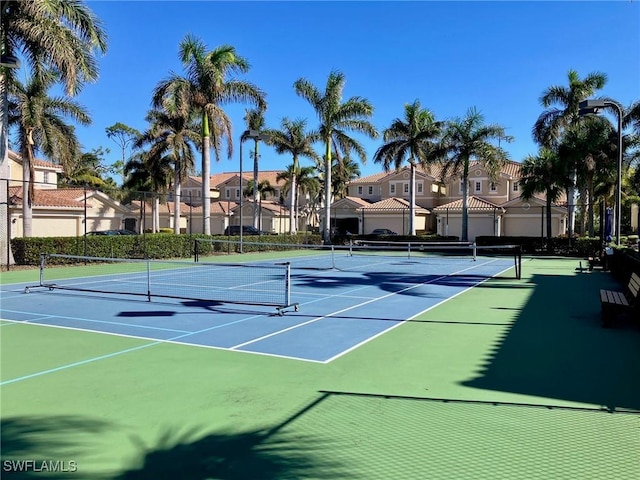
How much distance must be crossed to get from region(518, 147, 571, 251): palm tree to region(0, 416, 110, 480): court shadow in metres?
34.3

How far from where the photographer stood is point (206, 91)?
106 ft

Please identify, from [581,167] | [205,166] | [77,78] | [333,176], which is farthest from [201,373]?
[333,176]

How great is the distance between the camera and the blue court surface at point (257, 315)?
8445 millimetres

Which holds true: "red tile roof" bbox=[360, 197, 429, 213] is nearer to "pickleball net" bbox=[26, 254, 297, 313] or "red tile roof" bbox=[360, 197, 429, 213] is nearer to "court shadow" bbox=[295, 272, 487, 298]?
"pickleball net" bbox=[26, 254, 297, 313]

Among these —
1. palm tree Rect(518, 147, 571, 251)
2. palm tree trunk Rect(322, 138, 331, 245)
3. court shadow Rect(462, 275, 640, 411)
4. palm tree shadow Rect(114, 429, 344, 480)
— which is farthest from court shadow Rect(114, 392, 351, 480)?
palm tree trunk Rect(322, 138, 331, 245)

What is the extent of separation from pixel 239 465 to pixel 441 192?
58900 millimetres

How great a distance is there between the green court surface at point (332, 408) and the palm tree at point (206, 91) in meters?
24.6

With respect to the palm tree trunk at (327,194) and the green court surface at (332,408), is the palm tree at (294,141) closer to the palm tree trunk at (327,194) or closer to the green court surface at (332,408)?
the palm tree trunk at (327,194)

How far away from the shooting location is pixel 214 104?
32.6 metres

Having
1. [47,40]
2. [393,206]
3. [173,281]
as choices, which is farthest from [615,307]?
[393,206]

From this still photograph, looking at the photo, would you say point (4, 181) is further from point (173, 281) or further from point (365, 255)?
point (365, 255)

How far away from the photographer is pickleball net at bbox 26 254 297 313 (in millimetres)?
12992

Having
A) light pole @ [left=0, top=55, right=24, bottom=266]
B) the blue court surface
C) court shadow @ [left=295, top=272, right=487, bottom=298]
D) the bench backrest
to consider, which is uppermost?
light pole @ [left=0, top=55, right=24, bottom=266]

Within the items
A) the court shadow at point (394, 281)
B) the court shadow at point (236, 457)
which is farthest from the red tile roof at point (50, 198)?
the court shadow at point (236, 457)
